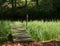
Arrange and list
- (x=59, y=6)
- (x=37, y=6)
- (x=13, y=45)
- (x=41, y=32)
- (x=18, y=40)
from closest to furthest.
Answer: (x=13, y=45), (x=18, y=40), (x=41, y=32), (x=59, y=6), (x=37, y=6)

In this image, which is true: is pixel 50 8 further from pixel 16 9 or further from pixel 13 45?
pixel 13 45

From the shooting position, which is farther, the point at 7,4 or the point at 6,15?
the point at 7,4

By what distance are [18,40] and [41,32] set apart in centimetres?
174

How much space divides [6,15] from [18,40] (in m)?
15.2

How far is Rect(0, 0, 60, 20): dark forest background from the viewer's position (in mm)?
22906

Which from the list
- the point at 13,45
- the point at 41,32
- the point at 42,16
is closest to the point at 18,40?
the point at 13,45

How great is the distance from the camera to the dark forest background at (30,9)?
22.9 metres

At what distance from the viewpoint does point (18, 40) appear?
8656mm

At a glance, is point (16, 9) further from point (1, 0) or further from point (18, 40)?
point (18, 40)

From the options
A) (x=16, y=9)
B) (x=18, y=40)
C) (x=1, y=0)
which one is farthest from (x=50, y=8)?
(x=18, y=40)

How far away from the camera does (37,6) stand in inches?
968

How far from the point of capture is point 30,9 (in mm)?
23859

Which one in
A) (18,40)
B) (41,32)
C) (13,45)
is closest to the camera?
(13,45)

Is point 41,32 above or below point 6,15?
above
